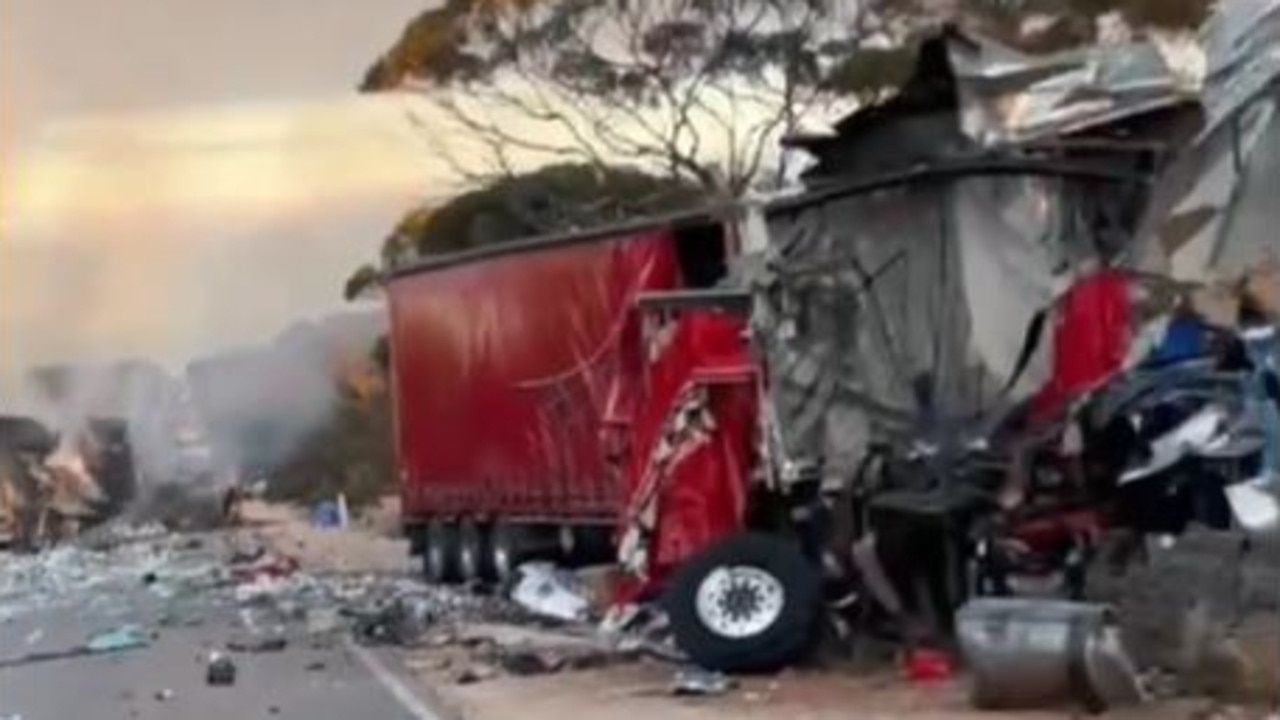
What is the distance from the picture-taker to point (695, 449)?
1888 cm

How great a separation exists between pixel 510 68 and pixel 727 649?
28.6m

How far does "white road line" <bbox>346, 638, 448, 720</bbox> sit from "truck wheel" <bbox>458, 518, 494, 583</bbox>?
249 inches

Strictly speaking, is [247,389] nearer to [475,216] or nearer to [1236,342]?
[475,216]

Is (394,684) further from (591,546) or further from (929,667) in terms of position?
(591,546)

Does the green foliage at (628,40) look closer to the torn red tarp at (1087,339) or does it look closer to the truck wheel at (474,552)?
the truck wheel at (474,552)

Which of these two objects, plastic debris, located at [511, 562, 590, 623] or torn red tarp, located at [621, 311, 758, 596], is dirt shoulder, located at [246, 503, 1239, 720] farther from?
plastic debris, located at [511, 562, 590, 623]

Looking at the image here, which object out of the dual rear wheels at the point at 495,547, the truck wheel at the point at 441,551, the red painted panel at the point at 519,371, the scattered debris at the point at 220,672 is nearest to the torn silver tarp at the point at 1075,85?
the red painted panel at the point at 519,371

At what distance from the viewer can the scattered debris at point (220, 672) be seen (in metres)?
18.4

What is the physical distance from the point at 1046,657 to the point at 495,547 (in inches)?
560

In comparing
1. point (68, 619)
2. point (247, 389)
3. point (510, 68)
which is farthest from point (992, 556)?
point (247, 389)

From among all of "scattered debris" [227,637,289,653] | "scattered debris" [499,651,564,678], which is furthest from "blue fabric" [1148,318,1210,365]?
"scattered debris" [227,637,289,653]

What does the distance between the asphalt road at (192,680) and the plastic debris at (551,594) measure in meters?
2.03

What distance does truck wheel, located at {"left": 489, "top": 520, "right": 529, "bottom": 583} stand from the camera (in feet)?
88.8

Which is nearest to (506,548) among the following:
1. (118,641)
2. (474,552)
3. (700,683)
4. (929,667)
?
(474,552)
